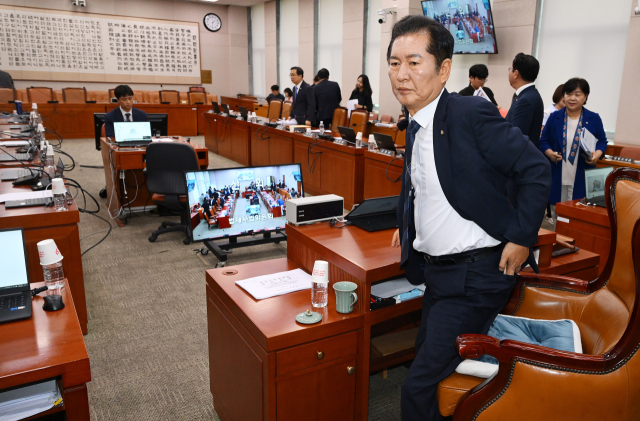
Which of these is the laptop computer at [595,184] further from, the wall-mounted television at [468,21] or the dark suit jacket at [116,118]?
the dark suit jacket at [116,118]

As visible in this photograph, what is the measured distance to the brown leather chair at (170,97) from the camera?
1120 cm

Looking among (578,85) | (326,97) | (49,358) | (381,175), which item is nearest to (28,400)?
(49,358)

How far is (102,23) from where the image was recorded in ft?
36.9

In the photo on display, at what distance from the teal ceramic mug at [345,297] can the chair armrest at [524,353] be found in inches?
16.1

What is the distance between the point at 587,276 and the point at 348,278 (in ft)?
4.42

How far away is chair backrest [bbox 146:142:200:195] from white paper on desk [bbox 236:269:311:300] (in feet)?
7.30

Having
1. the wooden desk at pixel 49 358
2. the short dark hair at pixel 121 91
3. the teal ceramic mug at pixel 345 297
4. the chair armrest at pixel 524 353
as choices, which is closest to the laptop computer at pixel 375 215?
the teal ceramic mug at pixel 345 297

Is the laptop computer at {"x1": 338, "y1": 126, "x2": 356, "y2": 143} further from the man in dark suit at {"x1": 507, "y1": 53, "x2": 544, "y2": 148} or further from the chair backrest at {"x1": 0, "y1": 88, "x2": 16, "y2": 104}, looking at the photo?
the chair backrest at {"x1": 0, "y1": 88, "x2": 16, "y2": 104}

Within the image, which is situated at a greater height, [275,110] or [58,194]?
[275,110]

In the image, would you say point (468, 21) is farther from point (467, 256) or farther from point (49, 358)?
point (49, 358)

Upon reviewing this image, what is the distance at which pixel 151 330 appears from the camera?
264 cm

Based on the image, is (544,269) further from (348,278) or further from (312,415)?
(312,415)

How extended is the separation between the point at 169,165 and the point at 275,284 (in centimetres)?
245

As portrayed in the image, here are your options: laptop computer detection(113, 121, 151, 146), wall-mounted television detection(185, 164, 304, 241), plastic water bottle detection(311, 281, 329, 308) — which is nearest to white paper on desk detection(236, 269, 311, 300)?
plastic water bottle detection(311, 281, 329, 308)
